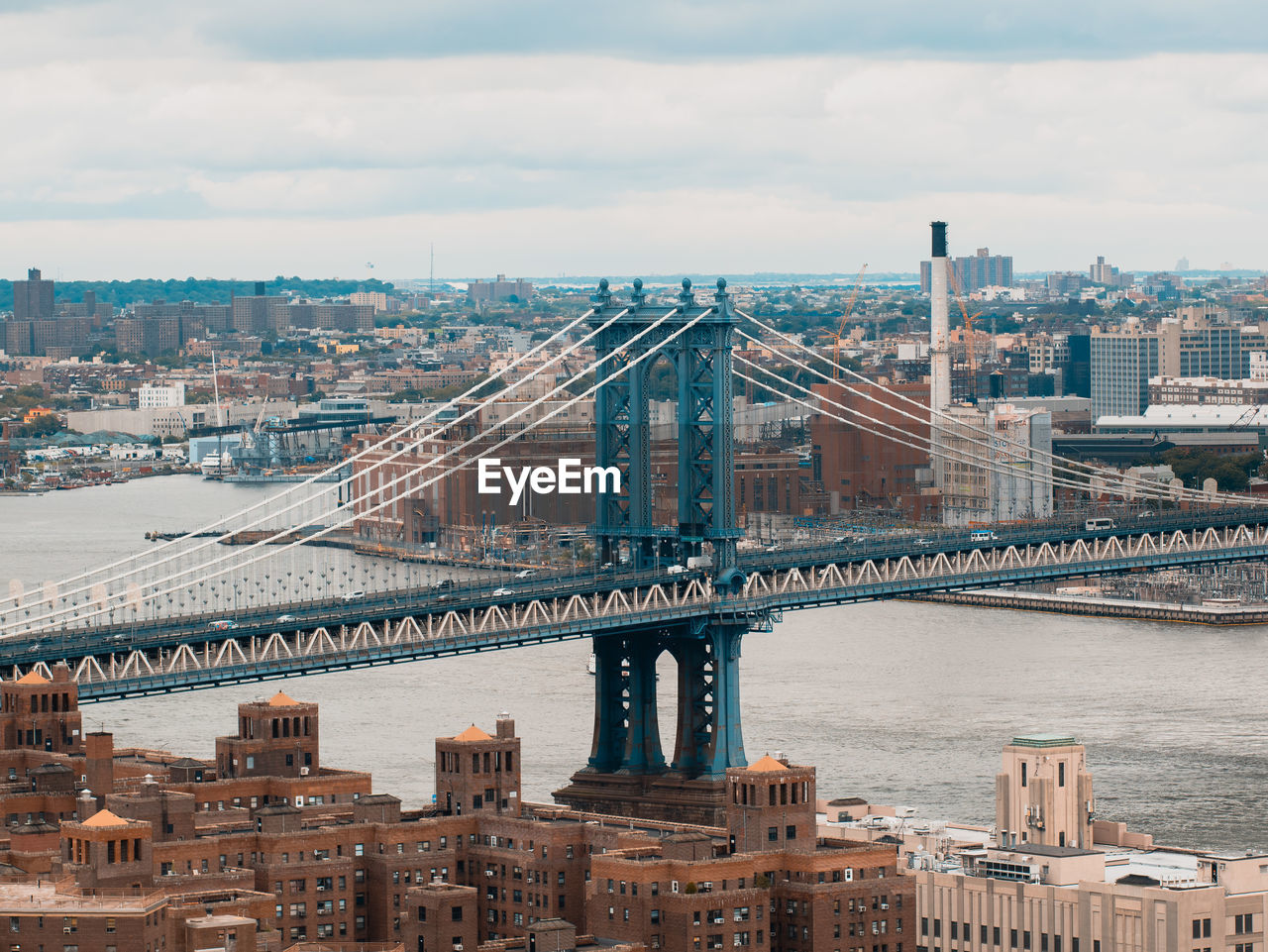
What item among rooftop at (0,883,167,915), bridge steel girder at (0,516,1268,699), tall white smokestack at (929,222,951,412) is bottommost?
rooftop at (0,883,167,915)

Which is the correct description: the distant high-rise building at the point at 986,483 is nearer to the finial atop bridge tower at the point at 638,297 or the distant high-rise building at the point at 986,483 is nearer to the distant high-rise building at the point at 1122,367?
the finial atop bridge tower at the point at 638,297

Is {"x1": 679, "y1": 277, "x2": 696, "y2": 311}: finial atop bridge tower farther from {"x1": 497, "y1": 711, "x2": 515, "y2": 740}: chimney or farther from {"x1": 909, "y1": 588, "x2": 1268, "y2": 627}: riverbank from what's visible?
{"x1": 909, "y1": 588, "x2": 1268, "y2": 627}: riverbank

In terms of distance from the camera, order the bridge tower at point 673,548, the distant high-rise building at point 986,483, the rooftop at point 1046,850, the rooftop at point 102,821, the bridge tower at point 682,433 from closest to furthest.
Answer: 1. the rooftop at point 102,821
2. the rooftop at point 1046,850
3. the bridge tower at point 673,548
4. the bridge tower at point 682,433
5. the distant high-rise building at point 986,483

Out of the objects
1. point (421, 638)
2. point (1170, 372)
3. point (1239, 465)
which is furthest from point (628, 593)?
point (1170, 372)

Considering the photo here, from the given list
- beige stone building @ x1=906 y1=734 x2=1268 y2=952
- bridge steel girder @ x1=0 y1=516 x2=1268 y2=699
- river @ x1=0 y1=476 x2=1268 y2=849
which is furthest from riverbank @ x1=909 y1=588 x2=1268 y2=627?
beige stone building @ x1=906 y1=734 x2=1268 y2=952

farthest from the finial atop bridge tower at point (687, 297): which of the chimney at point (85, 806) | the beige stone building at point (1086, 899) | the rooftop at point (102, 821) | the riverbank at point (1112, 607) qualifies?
the riverbank at point (1112, 607)

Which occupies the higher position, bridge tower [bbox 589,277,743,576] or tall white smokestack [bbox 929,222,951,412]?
tall white smokestack [bbox 929,222,951,412]
